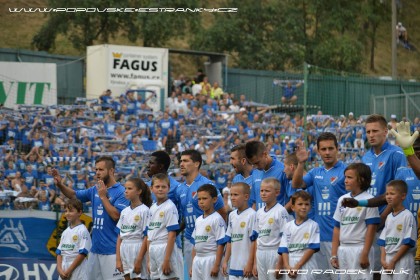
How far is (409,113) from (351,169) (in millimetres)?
20292

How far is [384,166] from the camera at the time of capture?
1119cm

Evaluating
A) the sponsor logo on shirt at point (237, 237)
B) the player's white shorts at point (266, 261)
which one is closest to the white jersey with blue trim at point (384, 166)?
the player's white shorts at point (266, 261)

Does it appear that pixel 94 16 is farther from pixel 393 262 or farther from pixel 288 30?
pixel 393 262

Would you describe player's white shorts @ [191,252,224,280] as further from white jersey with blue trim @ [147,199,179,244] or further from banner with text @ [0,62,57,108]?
banner with text @ [0,62,57,108]

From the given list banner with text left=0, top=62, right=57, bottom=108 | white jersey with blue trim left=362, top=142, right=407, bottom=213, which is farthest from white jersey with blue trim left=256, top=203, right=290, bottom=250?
banner with text left=0, top=62, right=57, bottom=108

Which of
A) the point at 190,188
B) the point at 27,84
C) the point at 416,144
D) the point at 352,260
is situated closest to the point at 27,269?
the point at 190,188

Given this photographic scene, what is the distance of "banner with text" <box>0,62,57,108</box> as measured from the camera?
1231 inches

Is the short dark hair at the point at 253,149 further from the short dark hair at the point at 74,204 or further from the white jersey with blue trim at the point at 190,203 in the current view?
the short dark hair at the point at 74,204

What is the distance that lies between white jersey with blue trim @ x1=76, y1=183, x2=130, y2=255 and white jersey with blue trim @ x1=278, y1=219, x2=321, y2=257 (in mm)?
3271

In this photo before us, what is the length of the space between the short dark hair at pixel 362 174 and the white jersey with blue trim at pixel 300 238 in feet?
2.84

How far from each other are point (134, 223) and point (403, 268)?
13.8ft

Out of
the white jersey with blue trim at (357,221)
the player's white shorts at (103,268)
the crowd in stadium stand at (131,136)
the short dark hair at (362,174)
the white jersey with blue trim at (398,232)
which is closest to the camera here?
the white jersey with blue trim at (398,232)

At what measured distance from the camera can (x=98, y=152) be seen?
26.3m

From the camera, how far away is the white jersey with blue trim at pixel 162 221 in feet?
42.9
